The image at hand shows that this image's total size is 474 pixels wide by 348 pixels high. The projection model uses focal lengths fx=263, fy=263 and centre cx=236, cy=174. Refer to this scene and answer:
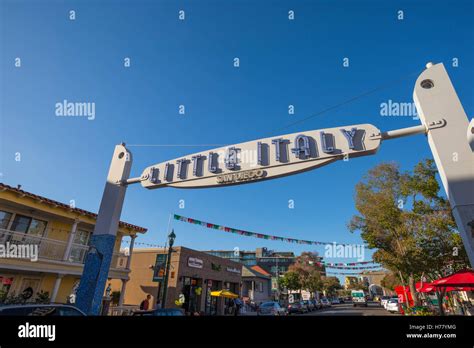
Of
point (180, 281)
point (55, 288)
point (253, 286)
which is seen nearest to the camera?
point (55, 288)

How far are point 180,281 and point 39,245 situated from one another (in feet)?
30.8

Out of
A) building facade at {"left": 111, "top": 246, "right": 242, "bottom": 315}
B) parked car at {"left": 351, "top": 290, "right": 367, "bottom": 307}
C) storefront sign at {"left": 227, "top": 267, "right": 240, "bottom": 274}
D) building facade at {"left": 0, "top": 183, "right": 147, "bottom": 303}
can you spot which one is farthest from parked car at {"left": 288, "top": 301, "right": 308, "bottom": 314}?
building facade at {"left": 0, "top": 183, "right": 147, "bottom": 303}

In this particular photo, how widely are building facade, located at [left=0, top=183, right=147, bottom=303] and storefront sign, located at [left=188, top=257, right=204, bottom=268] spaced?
228 inches

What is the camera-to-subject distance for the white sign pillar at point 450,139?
4.64 metres

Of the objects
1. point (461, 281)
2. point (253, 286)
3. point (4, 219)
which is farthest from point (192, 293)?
point (253, 286)

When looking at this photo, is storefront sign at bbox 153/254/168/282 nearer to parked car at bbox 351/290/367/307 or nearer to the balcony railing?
the balcony railing

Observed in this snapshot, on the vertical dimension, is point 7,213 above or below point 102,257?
above

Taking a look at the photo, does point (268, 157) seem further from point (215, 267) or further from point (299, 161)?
point (215, 267)

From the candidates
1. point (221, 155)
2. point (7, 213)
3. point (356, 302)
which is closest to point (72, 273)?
point (7, 213)

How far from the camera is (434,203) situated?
14875 millimetres

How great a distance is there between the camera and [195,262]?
21.2 meters

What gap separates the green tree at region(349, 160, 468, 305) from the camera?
566 inches
